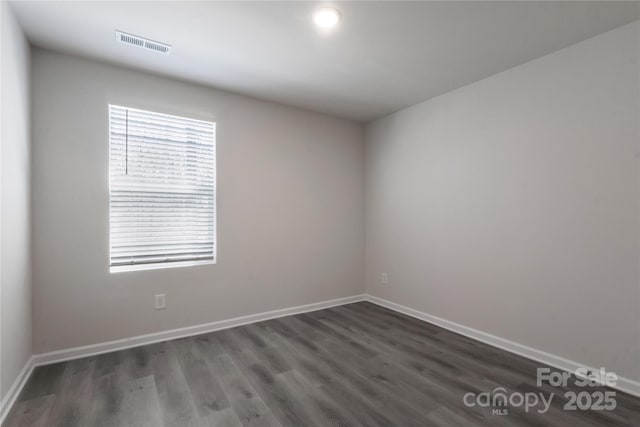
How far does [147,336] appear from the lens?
2.76m

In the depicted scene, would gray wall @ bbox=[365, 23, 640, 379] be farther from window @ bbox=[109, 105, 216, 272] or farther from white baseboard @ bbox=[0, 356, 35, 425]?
white baseboard @ bbox=[0, 356, 35, 425]

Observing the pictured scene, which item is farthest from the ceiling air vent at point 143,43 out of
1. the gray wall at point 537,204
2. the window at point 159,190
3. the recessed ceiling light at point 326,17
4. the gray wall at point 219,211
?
the gray wall at point 537,204

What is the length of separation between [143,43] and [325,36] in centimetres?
139

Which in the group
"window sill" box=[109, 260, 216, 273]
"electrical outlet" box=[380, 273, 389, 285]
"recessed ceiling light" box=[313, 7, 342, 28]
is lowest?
"electrical outlet" box=[380, 273, 389, 285]

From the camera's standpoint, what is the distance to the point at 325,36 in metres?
2.22

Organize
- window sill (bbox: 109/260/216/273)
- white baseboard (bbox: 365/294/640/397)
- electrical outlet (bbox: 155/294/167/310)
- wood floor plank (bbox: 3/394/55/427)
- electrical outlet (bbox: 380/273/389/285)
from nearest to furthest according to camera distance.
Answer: wood floor plank (bbox: 3/394/55/427), white baseboard (bbox: 365/294/640/397), window sill (bbox: 109/260/216/273), electrical outlet (bbox: 155/294/167/310), electrical outlet (bbox: 380/273/389/285)

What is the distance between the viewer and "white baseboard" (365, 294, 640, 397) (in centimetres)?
204

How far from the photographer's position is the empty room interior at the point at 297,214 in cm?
193

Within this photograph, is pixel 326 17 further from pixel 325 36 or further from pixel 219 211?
pixel 219 211

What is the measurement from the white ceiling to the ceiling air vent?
0.06 meters

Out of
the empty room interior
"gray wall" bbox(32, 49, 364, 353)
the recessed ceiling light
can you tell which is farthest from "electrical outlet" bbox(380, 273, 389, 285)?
the recessed ceiling light

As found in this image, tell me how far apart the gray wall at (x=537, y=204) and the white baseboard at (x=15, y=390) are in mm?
3438

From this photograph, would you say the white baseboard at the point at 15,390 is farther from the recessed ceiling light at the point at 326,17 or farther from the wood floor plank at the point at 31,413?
the recessed ceiling light at the point at 326,17

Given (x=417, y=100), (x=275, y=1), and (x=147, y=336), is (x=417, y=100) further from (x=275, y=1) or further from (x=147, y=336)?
(x=147, y=336)
